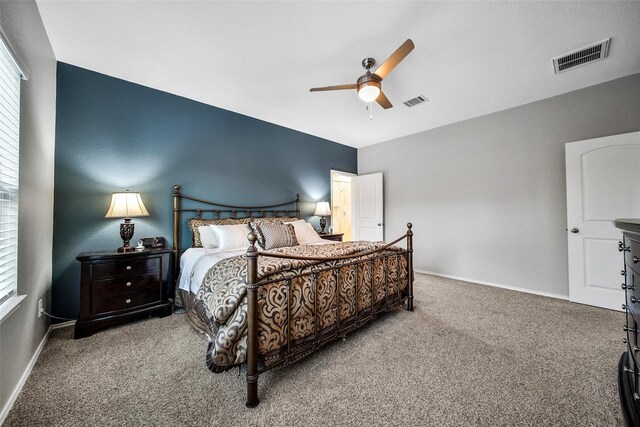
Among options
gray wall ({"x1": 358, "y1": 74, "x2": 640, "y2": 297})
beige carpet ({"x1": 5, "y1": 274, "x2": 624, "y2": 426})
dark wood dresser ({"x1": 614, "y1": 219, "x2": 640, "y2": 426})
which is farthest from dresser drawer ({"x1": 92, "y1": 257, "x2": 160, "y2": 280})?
gray wall ({"x1": 358, "y1": 74, "x2": 640, "y2": 297})

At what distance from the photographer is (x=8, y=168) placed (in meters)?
1.43

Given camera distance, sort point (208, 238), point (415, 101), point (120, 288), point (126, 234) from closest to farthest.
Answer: point (120, 288) < point (126, 234) < point (208, 238) < point (415, 101)

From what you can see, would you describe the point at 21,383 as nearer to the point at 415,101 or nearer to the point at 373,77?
the point at 373,77

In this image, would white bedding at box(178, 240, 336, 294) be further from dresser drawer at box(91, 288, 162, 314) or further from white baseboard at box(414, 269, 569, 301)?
white baseboard at box(414, 269, 569, 301)

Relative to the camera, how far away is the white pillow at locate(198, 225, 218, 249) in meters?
2.90

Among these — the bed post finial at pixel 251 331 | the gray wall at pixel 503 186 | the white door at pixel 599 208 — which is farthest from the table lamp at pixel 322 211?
the white door at pixel 599 208

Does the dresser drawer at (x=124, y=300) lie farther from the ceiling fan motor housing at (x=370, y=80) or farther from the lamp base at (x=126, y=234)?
the ceiling fan motor housing at (x=370, y=80)

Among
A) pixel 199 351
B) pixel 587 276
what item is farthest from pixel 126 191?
pixel 587 276

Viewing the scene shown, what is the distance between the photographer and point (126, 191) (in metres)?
2.73

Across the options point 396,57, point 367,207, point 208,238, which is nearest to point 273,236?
point 208,238

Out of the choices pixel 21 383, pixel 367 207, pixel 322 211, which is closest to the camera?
pixel 21 383

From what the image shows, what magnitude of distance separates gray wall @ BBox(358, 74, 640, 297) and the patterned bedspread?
101 inches

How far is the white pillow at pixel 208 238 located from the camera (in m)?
2.90

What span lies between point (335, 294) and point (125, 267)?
209cm
